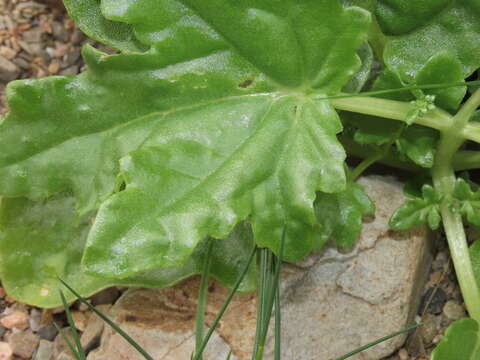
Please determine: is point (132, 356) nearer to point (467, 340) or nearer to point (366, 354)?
point (366, 354)

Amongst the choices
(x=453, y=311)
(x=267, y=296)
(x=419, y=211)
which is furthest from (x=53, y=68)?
(x=453, y=311)

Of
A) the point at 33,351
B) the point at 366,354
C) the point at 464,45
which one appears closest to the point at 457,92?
the point at 464,45

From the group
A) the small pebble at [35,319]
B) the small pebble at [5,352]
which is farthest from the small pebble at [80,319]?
the small pebble at [5,352]

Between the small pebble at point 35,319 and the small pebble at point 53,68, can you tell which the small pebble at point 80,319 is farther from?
the small pebble at point 53,68

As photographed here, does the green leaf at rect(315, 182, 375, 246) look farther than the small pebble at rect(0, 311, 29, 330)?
No

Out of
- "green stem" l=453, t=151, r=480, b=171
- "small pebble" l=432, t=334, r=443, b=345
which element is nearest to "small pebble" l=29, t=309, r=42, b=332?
"small pebble" l=432, t=334, r=443, b=345

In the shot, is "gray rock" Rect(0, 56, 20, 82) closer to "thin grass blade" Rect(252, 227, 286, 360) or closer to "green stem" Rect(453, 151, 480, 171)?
"thin grass blade" Rect(252, 227, 286, 360)
